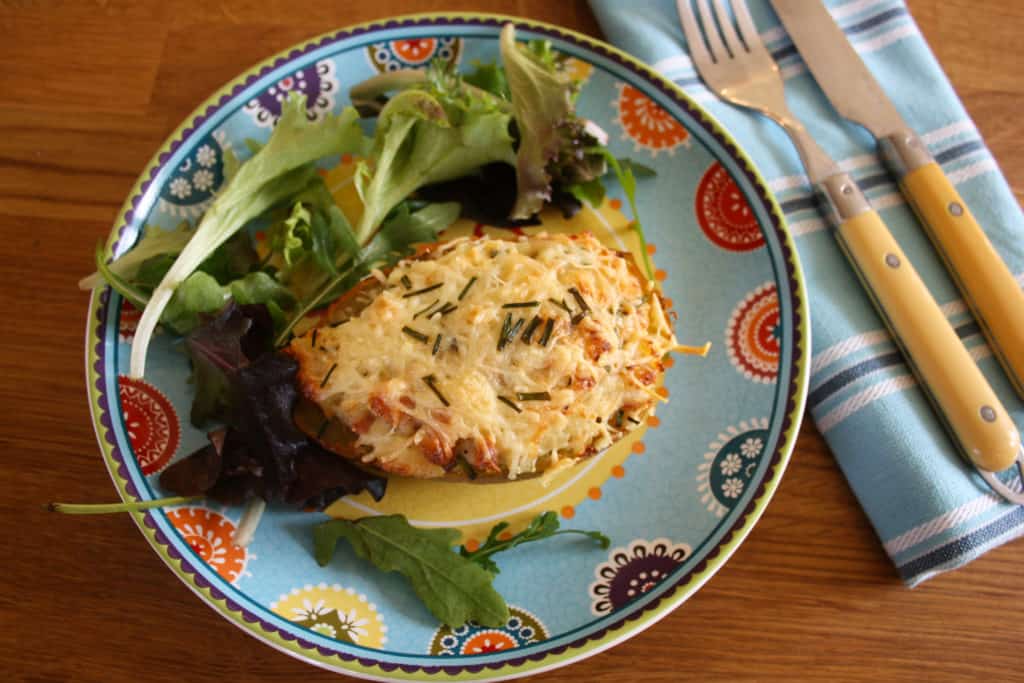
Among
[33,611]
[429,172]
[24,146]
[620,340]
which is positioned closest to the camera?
[620,340]

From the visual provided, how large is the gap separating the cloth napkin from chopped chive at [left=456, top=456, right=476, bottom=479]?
1.03 meters

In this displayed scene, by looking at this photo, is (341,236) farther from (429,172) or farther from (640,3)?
(640,3)

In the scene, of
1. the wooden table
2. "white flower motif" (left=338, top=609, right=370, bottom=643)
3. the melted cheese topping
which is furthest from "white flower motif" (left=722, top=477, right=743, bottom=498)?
"white flower motif" (left=338, top=609, right=370, bottom=643)

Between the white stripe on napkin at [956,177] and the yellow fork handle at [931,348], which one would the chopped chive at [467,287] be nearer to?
the yellow fork handle at [931,348]

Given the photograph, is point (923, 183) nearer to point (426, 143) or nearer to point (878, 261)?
point (878, 261)

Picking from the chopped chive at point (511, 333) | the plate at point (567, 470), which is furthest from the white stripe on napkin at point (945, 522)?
the chopped chive at point (511, 333)

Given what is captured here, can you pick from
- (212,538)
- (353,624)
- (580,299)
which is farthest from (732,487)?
(212,538)

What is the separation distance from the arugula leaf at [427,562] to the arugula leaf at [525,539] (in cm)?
6

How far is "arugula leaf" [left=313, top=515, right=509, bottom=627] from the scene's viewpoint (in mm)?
1977

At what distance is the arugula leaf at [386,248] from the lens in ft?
7.24

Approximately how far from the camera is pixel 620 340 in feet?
6.45

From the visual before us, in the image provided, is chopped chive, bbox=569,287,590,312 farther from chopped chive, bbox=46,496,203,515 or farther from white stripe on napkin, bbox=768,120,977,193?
chopped chive, bbox=46,496,203,515

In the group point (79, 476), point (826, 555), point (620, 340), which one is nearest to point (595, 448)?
point (620, 340)

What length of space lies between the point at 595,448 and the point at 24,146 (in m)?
2.01
